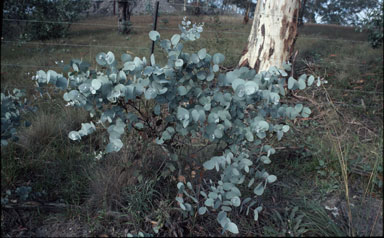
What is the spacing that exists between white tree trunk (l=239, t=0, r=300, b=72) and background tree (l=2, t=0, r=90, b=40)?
90.3 inches

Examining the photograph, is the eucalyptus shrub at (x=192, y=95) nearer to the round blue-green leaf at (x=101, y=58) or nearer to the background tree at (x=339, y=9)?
the round blue-green leaf at (x=101, y=58)

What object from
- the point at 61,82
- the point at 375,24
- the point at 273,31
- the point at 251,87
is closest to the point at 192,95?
the point at 251,87

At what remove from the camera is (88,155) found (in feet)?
7.69

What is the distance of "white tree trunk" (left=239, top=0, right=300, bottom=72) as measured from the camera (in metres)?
3.67

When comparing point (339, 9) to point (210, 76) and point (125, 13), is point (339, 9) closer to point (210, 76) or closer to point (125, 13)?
point (125, 13)

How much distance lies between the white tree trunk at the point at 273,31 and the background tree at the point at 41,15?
7.52ft

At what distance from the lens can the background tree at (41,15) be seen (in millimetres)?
3256

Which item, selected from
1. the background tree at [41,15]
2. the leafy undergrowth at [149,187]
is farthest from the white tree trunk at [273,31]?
the background tree at [41,15]

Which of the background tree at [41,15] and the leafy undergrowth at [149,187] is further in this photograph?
the background tree at [41,15]

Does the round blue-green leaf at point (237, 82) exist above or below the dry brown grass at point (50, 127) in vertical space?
above

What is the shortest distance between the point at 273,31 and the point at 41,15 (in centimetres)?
301

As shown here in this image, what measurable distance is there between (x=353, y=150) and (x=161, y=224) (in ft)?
5.88

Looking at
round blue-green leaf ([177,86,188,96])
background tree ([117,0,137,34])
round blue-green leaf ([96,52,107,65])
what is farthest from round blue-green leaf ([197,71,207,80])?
background tree ([117,0,137,34])

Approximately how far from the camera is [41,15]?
3721mm
